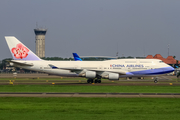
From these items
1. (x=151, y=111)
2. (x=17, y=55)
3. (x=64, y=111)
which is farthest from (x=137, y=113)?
(x=17, y=55)

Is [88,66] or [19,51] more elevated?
[19,51]

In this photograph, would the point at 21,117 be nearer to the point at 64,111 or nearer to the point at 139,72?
the point at 64,111

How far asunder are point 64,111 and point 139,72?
33.7 metres

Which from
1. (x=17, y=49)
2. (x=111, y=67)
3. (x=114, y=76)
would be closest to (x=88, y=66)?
(x=111, y=67)

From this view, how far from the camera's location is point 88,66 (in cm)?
5122

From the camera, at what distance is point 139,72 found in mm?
49906

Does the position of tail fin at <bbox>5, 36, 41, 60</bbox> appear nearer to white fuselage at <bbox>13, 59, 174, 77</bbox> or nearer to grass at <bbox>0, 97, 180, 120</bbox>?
white fuselage at <bbox>13, 59, 174, 77</bbox>

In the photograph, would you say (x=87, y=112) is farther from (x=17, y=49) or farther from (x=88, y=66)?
(x=17, y=49)

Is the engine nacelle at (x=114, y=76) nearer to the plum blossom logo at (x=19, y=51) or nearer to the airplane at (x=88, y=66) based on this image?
the airplane at (x=88, y=66)

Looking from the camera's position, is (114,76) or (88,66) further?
(88,66)

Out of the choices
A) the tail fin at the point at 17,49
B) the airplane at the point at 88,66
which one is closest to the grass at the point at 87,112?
the airplane at the point at 88,66

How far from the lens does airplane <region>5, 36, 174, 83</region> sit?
49513mm

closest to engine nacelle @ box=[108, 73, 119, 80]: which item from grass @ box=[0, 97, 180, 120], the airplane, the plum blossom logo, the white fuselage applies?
the airplane

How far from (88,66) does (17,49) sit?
14381 mm
